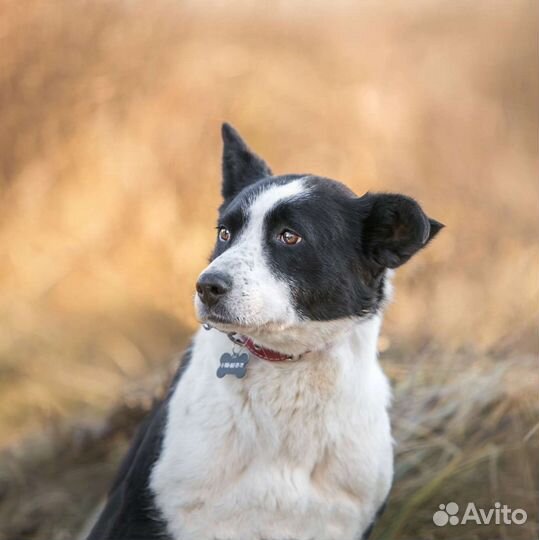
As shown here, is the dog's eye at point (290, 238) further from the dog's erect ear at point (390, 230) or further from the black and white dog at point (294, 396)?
the dog's erect ear at point (390, 230)

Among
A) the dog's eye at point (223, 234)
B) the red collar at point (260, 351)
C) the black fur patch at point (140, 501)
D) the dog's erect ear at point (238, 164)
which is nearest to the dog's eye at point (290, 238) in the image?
the dog's eye at point (223, 234)

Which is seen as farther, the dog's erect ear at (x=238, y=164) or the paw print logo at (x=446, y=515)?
the paw print logo at (x=446, y=515)

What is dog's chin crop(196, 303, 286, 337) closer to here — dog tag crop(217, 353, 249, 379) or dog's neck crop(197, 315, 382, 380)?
dog's neck crop(197, 315, 382, 380)

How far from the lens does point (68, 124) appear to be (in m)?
4.89

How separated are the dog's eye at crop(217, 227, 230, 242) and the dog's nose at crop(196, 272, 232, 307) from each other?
0.30 meters

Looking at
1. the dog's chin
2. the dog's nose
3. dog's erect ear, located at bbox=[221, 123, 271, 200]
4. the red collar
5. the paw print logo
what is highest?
dog's erect ear, located at bbox=[221, 123, 271, 200]

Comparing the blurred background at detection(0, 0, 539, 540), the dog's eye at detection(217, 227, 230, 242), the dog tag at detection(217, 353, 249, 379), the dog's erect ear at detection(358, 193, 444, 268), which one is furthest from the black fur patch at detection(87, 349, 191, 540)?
the blurred background at detection(0, 0, 539, 540)

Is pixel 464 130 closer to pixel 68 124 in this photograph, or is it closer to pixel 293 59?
pixel 293 59

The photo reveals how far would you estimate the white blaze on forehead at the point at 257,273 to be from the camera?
2.63 m

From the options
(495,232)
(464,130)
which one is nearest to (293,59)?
(464,130)

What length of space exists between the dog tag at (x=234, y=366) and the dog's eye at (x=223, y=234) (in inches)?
14.5

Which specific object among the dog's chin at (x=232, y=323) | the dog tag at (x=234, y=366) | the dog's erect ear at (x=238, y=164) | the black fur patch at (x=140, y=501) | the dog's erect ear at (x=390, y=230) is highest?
the dog's erect ear at (x=238, y=164)

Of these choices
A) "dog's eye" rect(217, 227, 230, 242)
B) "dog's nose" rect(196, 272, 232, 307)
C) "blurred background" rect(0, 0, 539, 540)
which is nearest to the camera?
"dog's nose" rect(196, 272, 232, 307)

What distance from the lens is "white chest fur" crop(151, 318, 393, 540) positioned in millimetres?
2887
